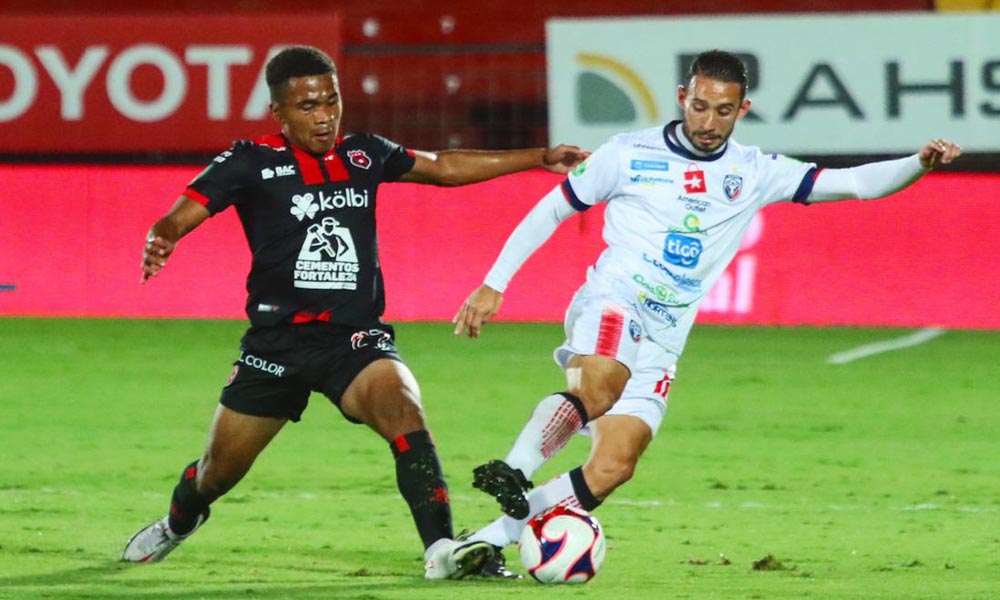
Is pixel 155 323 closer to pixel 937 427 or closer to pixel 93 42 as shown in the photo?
pixel 93 42

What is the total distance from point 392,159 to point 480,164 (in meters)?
0.34

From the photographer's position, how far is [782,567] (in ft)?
21.9

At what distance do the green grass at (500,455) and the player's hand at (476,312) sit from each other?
81 cm

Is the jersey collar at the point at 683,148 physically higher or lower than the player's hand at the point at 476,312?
higher

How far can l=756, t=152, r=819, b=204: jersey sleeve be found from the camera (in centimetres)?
677

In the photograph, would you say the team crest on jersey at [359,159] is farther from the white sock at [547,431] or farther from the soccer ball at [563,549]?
the soccer ball at [563,549]

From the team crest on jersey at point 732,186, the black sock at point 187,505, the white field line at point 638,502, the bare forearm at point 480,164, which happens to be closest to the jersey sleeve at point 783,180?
the team crest on jersey at point 732,186

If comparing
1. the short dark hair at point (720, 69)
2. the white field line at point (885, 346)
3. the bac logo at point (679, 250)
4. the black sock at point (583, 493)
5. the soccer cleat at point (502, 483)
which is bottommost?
the white field line at point (885, 346)

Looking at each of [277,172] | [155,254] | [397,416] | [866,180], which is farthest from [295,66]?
[866,180]

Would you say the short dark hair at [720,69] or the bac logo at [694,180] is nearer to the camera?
the short dark hair at [720,69]

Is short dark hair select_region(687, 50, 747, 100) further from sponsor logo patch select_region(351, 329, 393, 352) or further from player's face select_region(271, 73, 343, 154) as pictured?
sponsor logo patch select_region(351, 329, 393, 352)

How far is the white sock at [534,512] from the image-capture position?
21.3 feet

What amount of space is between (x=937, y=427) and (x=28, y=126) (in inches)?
315

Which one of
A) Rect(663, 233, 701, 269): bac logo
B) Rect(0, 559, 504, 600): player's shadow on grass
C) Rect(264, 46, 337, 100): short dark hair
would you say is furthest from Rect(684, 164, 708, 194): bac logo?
Rect(0, 559, 504, 600): player's shadow on grass
